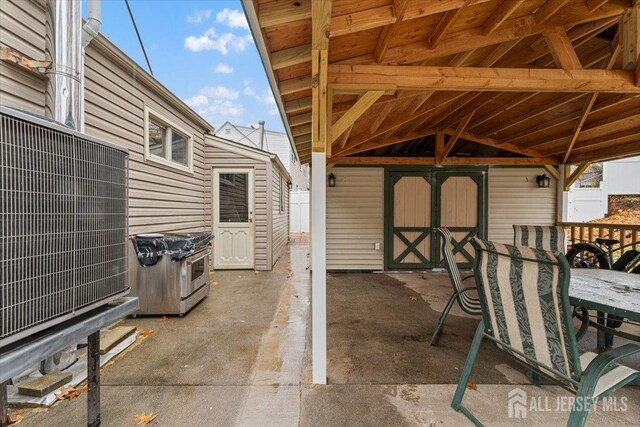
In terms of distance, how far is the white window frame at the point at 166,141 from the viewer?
3967 millimetres

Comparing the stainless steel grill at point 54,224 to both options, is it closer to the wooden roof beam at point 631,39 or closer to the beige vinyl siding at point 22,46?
the beige vinyl siding at point 22,46

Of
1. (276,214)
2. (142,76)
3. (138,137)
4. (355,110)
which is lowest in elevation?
(276,214)

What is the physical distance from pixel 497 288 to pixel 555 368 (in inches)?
17.4

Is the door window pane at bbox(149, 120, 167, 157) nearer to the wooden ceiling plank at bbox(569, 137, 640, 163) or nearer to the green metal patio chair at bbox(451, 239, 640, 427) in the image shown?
the green metal patio chair at bbox(451, 239, 640, 427)

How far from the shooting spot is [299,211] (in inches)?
566

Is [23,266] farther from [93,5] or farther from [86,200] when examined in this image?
[93,5]

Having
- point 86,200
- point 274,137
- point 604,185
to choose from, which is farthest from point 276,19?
point 604,185

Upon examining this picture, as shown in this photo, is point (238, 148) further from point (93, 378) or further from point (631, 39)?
point (631, 39)

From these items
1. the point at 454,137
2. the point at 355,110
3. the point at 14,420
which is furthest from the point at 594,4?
the point at 14,420

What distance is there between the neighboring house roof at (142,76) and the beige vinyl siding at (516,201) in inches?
Answer: 237

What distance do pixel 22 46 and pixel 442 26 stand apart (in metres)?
3.26

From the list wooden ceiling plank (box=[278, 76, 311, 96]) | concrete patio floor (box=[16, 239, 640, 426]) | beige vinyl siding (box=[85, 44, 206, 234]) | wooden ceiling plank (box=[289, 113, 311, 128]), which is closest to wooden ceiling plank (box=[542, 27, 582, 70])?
wooden ceiling plank (box=[278, 76, 311, 96])

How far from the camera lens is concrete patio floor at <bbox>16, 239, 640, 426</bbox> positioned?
73.2 inches

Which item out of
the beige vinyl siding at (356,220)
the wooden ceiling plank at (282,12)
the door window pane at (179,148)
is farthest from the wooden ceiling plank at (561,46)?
the door window pane at (179,148)
